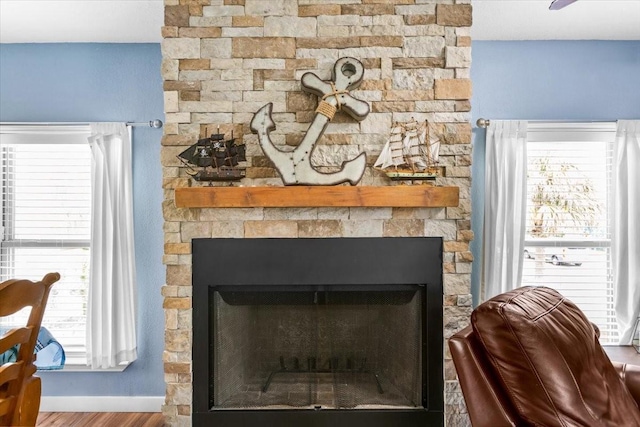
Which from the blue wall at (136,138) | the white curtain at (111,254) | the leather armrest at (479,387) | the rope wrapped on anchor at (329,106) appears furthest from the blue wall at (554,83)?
the white curtain at (111,254)

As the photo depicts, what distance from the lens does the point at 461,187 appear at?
92.6 inches

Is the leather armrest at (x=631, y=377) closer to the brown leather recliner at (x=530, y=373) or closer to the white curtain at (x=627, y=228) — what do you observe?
the brown leather recliner at (x=530, y=373)

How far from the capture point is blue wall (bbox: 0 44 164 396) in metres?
3.07

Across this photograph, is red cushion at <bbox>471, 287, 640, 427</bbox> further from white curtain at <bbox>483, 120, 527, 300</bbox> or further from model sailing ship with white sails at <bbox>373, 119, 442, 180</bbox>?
white curtain at <bbox>483, 120, 527, 300</bbox>

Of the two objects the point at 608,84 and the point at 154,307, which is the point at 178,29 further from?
the point at 608,84

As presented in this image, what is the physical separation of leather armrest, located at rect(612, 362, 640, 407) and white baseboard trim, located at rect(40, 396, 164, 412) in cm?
258

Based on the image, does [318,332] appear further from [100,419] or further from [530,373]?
[100,419]

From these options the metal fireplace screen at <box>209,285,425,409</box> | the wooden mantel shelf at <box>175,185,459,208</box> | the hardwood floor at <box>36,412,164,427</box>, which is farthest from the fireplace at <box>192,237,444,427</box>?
the hardwood floor at <box>36,412,164,427</box>

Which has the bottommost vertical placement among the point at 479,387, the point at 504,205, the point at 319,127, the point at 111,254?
the point at 479,387

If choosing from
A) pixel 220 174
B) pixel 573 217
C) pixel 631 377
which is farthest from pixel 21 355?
pixel 573 217

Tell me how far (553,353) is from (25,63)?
3.44 meters

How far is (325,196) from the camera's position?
2221 millimetres

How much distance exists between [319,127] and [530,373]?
54.1 inches

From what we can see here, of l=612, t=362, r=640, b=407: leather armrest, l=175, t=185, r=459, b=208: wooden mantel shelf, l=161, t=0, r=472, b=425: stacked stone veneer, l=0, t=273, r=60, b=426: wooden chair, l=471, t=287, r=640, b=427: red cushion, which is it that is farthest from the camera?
l=161, t=0, r=472, b=425: stacked stone veneer
